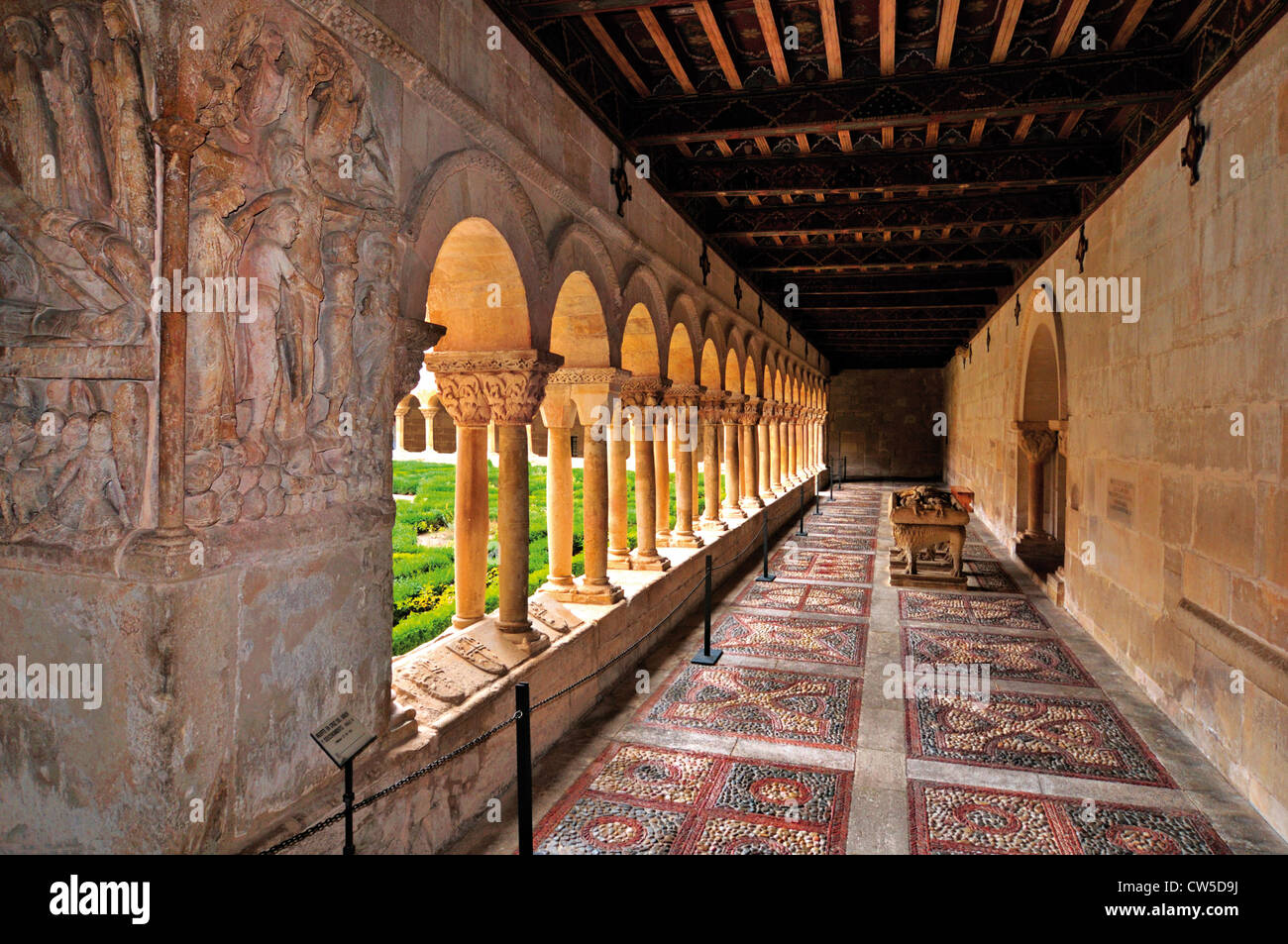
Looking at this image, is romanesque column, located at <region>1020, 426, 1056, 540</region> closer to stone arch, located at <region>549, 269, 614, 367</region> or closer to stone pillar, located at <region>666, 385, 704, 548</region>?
stone pillar, located at <region>666, 385, 704, 548</region>

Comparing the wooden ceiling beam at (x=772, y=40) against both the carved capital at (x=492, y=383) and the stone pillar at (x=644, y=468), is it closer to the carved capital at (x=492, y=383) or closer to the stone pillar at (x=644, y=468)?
the carved capital at (x=492, y=383)

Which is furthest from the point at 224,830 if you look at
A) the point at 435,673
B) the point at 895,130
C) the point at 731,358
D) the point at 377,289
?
the point at 731,358

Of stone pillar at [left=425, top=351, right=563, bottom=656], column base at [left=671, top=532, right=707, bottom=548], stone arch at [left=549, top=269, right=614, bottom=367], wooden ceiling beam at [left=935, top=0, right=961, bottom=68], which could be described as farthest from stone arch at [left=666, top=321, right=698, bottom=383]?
stone pillar at [left=425, top=351, right=563, bottom=656]

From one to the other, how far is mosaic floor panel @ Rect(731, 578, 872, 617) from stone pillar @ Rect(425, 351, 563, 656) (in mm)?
3810

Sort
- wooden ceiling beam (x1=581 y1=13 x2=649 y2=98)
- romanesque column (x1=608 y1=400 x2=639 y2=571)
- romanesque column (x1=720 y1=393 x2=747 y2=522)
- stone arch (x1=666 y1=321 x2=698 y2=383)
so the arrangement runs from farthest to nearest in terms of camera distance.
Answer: romanesque column (x1=720 y1=393 x2=747 y2=522) → stone arch (x1=666 y1=321 x2=698 y2=383) → romanesque column (x1=608 y1=400 x2=639 y2=571) → wooden ceiling beam (x1=581 y1=13 x2=649 y2=98)

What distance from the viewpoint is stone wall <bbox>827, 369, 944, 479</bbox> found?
25656mm

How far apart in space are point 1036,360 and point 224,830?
10.0m

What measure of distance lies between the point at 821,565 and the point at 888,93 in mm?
6196

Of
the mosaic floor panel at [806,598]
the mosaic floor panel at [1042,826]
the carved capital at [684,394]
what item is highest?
the carved capital at [684,394]

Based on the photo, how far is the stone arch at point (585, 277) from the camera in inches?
193

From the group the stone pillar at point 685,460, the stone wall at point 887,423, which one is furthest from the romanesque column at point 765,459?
the stone wall at point 887,423

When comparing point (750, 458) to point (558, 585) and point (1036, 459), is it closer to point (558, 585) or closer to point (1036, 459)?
point (1036, 459)

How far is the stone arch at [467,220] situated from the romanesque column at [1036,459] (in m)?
7.79
